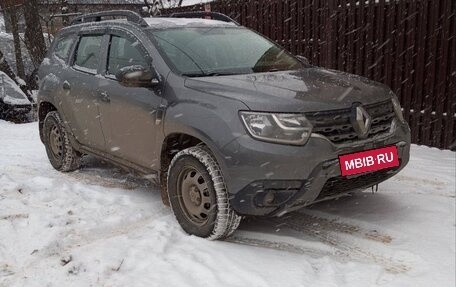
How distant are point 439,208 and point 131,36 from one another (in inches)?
121

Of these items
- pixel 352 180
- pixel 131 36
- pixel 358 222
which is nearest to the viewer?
pixel 352 180

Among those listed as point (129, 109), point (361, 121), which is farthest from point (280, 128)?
point (129, 109)

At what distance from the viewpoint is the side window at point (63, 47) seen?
17.4ft

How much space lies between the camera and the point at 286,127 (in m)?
3.05

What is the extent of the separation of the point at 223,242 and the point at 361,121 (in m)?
1.32

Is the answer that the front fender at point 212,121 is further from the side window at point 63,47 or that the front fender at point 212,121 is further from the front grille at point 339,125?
the side window at point 63,47

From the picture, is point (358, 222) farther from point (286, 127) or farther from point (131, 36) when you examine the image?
point (131, 36)

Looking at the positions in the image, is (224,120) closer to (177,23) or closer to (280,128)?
(280,128)

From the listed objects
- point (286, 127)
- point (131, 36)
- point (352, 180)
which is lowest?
point (352, 180)

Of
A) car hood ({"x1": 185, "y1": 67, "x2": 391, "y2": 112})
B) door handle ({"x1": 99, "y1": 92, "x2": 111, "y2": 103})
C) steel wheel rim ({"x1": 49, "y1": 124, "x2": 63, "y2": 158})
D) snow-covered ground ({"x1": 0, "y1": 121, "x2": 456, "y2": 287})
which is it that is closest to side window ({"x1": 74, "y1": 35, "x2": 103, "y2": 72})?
door handle ({"x1": 99, "y1": 92, "x2": 111, "y2": 103})

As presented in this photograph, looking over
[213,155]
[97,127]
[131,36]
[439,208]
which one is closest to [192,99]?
[213,155]

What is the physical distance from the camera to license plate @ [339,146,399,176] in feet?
10.3

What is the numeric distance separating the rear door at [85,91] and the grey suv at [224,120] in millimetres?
19

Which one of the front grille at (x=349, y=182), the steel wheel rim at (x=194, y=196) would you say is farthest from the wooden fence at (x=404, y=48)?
the steel wheel rim at (x=194, y=196)
